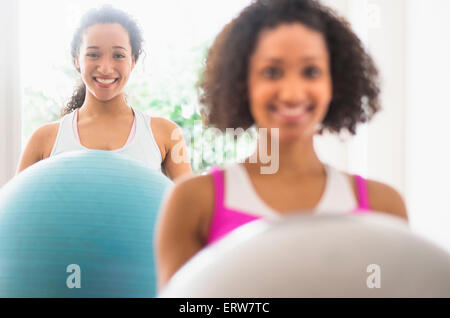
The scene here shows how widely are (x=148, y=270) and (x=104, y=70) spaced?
73cm

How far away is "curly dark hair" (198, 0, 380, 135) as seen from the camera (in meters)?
0.93

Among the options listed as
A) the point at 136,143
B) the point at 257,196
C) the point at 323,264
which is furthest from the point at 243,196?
the point at 136,143

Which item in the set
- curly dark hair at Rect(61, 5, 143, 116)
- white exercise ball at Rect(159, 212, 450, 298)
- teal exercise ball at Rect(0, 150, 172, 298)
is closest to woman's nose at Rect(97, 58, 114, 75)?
curly dark hair at Rect(61, 5, 143, 116)

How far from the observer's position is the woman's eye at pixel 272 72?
87cm

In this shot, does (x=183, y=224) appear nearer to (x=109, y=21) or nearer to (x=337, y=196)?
(x=337, y=196)

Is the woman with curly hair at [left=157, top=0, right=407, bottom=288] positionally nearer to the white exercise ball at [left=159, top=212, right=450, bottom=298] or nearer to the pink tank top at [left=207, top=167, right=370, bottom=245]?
the pink tank top at [left=207, top=167, right=370, bottom=245]

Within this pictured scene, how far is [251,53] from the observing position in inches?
36.2

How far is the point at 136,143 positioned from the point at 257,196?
0.89 meters

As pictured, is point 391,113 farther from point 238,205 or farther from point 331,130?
point 238,205

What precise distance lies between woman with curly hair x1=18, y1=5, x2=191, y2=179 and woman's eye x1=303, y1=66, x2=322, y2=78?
871mm

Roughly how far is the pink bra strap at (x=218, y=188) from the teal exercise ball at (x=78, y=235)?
27cm

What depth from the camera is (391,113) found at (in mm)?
2824


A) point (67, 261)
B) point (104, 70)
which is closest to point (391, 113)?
point (104, 70)

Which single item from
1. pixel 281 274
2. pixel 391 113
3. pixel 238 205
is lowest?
pixel 281 274
